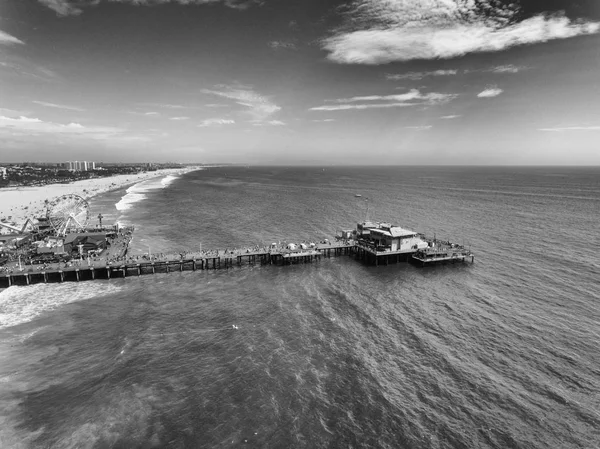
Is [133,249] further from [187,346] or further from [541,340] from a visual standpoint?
[541,340]

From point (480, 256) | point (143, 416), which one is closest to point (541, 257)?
point (480, 256)

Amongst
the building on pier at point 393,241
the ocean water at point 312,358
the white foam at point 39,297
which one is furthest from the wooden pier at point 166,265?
the building on pier at point 393,241

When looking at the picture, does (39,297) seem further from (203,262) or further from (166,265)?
(203,262)

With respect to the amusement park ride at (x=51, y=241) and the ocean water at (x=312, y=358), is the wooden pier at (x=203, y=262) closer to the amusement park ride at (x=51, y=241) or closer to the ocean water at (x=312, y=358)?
the ocean water at (x=312, y=358)

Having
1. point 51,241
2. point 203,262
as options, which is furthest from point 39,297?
point 203,262

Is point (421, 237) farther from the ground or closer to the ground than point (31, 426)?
farther from the ground
